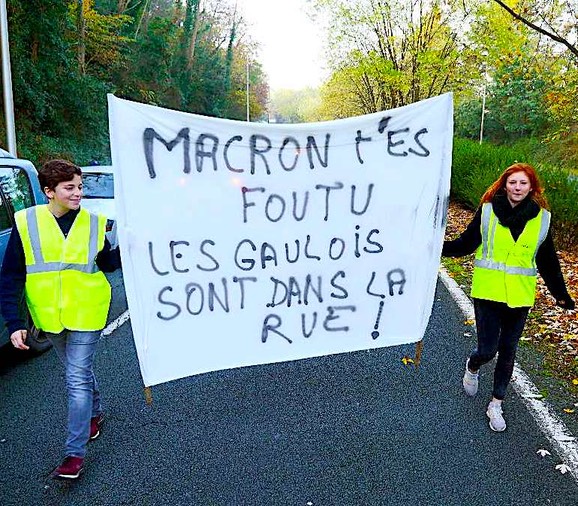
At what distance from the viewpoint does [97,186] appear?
995 centimetres

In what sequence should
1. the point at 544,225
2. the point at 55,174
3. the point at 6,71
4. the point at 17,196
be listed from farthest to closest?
the point at 6,71, the point at 17,196, the point at 544,225, the point at 55,174

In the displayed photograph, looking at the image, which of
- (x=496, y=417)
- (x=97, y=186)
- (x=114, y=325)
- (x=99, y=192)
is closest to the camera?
(x=496, y=417)

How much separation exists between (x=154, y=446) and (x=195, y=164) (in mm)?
1755

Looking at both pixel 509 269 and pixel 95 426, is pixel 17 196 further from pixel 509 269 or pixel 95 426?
pixel 509 269

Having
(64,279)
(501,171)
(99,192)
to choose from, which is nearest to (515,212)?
(64,279)

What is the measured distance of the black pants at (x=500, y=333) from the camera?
375 cm

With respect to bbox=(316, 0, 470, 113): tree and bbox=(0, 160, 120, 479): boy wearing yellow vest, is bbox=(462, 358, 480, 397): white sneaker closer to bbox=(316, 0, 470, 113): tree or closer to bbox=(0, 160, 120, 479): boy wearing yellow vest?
bbox=(0, 160, 120, 479): boy wearing yellow vest

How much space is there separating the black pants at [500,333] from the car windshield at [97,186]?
737cm

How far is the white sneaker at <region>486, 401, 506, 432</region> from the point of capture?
3756mm

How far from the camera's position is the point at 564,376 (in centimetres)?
471

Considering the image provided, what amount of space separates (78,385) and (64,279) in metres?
0.60

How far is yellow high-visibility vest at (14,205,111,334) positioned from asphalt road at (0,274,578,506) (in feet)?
2.92

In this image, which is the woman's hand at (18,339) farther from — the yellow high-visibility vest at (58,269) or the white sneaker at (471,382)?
the white sneaker at (471,382)

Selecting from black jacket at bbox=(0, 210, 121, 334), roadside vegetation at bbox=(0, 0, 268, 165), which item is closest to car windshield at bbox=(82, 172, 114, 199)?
black jacket at bbox=(0, 210, 121, 334)
